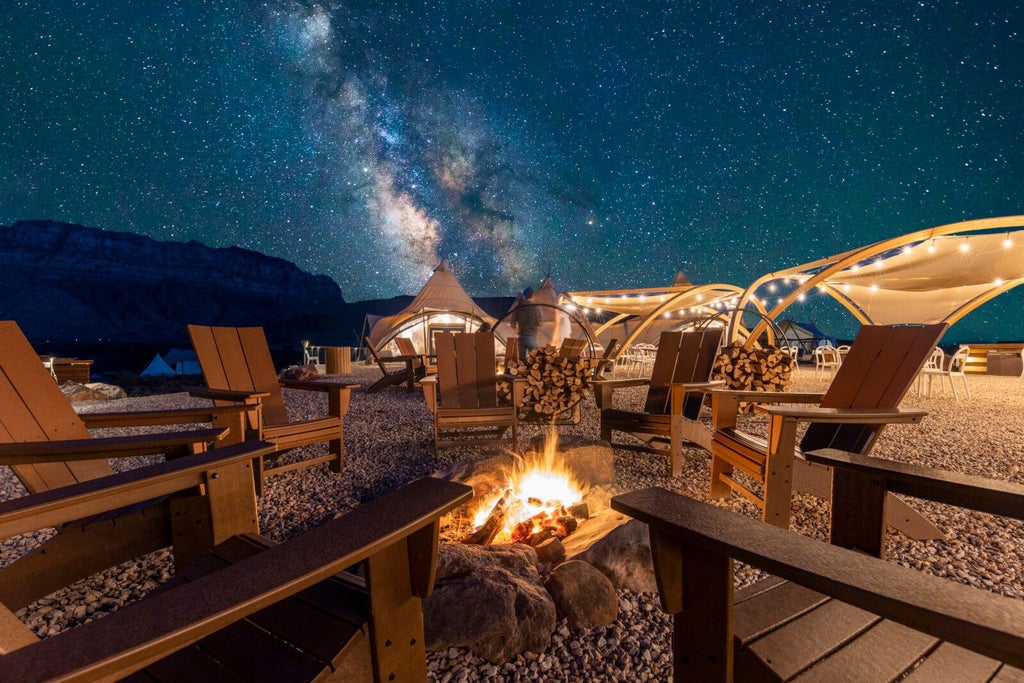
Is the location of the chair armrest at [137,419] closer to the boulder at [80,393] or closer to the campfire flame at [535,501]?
the campfire flame at [535,501]

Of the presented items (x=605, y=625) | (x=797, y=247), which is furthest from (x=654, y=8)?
(x=797, y=247)

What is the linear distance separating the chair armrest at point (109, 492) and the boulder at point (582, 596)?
48.7 inches

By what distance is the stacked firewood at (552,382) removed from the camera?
17.0ft

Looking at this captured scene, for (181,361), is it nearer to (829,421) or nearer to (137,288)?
(829,421)

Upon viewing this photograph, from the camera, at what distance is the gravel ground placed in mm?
1453

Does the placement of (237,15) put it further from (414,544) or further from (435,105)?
(414,544)

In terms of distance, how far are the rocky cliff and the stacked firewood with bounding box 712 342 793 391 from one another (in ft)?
220

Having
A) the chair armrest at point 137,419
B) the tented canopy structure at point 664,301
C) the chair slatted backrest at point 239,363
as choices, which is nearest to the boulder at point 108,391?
the chair slatted backrest at point 239,363

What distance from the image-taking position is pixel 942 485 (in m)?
1.06

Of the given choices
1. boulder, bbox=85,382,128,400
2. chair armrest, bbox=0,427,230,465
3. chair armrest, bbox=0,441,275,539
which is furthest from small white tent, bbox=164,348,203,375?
chair armrest, bbox=0,441,275,539

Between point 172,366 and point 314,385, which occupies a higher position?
point 314,385

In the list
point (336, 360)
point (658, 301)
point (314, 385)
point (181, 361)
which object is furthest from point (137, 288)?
point (314, 385)

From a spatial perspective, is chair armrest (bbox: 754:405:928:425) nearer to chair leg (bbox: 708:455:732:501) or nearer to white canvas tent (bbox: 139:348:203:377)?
chair leg (bbox: 708:455:732:501)

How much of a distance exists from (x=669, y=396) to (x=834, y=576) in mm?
3157
